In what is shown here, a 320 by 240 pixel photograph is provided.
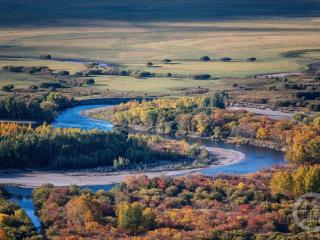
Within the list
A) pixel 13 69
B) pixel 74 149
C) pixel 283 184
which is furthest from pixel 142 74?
pixel 283 184

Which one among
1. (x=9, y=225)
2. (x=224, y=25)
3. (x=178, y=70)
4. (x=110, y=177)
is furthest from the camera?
(x=224, y=25)

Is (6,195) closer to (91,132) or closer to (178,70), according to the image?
(91,132)

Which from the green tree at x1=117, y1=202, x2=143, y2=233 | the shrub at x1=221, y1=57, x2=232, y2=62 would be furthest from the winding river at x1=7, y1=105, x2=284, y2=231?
the shrub at x1=221, y1=57, x2=232, y2=62

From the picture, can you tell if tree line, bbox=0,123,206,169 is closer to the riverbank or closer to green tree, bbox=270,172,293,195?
the riverbank

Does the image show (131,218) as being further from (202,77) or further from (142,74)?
(142,74)

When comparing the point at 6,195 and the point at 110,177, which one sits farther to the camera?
the point at 110,177

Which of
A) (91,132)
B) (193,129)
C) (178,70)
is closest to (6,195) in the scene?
(91,132)

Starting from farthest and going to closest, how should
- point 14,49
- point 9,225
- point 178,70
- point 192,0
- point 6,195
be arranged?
point 192,0, point 14,49, point 178,70, point 6,195, point 9,225
